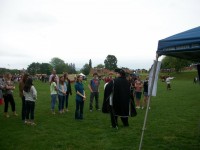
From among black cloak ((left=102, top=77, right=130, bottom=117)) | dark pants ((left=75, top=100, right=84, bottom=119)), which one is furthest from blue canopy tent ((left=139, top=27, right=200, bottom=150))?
dark pants ((left=75, top=100, right=84, bottom=119))

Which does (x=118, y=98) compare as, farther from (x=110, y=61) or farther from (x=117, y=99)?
(x=110, y=61)

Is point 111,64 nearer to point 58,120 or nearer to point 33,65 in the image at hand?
point 33,65

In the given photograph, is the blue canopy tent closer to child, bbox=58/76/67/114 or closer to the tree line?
child, bbox=58/76/67/114

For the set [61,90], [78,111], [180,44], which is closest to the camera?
[180,44]

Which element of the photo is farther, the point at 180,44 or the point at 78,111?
the point at 78,111

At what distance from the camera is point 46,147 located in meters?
6.81

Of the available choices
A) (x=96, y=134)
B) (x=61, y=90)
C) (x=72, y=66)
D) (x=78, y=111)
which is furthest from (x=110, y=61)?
(x=96, y=134)

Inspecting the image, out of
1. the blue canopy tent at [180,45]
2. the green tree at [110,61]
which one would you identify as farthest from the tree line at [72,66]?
the blue canopy tent at [180,45]

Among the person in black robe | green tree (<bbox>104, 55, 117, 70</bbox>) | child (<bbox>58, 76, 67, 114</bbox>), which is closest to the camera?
the person in black robe

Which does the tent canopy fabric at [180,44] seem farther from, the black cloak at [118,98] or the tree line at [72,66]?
the tree line at [72,66]

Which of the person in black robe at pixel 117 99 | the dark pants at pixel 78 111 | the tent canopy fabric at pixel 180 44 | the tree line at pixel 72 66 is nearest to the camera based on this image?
the tent canopy fabric at pixel 180 44

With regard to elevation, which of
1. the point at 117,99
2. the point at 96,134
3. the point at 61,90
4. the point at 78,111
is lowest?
the point at 96,134

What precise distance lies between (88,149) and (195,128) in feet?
13.8

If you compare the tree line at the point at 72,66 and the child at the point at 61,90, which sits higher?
the tree line at the point at 72,66
